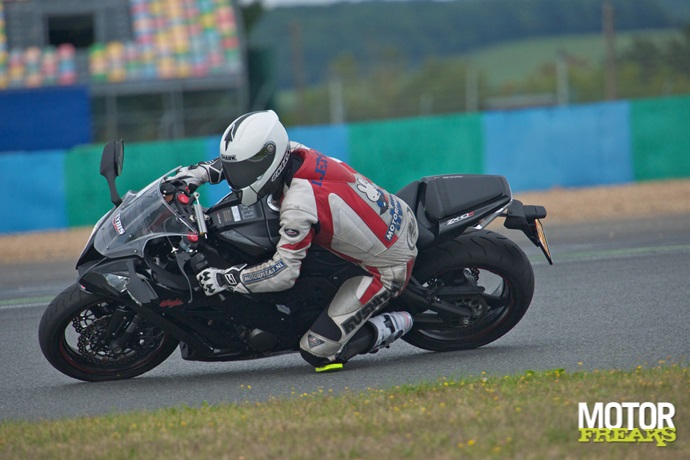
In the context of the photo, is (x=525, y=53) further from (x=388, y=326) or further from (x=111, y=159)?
(x=111, y=159)

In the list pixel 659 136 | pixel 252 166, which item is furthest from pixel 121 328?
pixel 659 136

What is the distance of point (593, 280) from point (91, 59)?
19.2m

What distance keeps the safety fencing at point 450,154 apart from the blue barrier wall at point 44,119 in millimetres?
4967

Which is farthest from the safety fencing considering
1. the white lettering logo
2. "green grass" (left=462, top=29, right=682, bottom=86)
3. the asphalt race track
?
"green grass" (left=462, top=29, right=682, bottom=86)

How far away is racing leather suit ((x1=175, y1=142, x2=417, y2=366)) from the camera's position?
5688mm

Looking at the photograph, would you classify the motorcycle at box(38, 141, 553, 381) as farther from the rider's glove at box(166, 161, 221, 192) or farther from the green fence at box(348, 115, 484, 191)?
the green fence at box(348, 115, 484, 191)

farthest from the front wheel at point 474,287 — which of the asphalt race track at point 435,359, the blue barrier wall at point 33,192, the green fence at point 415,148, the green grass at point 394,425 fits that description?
the blue barrier wall at point 33,192

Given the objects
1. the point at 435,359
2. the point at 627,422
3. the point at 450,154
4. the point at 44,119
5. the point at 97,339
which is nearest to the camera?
→ the point at 627,422

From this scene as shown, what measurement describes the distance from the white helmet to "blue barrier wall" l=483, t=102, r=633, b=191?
10.9 m

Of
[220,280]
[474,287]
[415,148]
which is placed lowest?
[474,287]

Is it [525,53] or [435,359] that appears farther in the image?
[525,53]

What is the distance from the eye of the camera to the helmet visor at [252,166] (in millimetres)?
5645

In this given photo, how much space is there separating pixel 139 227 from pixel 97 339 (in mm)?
727

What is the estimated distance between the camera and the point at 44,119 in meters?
20.7
